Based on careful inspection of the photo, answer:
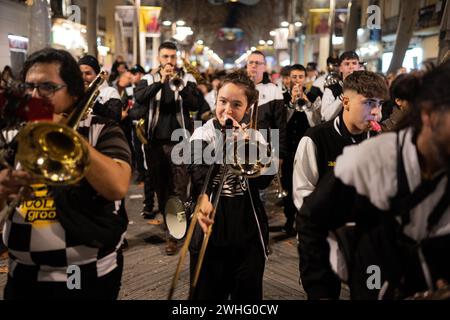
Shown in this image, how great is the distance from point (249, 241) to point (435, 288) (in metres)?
1.59

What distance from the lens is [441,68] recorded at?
1771 mm

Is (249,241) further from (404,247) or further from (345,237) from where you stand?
(404,247)

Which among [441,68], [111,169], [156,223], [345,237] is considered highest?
[441,68]

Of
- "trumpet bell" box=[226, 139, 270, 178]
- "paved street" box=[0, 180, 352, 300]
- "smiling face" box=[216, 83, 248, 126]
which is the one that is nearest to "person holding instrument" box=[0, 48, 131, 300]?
"trumpet bell" box=[226, 139, 270, 178]

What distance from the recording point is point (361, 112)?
325 cm

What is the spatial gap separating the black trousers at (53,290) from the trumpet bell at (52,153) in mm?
633

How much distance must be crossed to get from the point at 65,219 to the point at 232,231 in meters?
1.29

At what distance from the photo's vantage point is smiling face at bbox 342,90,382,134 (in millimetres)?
3242

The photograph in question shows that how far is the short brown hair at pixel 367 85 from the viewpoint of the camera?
3221mm

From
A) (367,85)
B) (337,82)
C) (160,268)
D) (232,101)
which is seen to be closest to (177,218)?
(160,268)

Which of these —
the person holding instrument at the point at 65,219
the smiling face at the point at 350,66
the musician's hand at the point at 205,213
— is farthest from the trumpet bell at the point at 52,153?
the smiling face at the point at 350,66

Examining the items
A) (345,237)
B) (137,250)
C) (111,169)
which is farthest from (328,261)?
(137,250)

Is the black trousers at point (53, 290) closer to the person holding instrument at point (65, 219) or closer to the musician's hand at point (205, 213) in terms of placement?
the person holding instrument at point (65, 219)

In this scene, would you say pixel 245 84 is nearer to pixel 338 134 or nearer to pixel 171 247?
pixel 338 134
